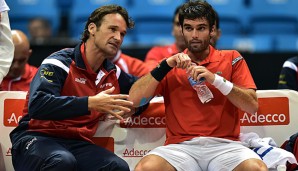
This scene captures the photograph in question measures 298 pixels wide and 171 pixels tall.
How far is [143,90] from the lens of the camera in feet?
16.0

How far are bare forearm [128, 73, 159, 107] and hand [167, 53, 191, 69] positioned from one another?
196 mm

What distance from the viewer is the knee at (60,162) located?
445cm

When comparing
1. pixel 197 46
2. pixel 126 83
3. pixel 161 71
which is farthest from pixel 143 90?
pixel 197 46

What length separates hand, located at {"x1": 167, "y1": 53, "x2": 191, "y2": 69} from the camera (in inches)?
184

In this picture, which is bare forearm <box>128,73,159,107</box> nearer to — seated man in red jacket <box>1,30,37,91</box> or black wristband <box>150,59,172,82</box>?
black wristband <box>150,59,172,82</box>

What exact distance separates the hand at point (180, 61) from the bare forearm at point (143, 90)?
0.20 m

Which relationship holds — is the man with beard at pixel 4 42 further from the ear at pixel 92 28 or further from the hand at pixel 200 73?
the hand at pixel 200 73

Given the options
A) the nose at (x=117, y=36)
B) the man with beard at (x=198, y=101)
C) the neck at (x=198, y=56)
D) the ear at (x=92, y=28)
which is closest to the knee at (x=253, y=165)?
the man with beard at (x=198, y=101)

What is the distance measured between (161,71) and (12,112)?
138cm

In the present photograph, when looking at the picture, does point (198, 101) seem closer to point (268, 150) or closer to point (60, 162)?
→ point (268, 150)

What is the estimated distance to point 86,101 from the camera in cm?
452

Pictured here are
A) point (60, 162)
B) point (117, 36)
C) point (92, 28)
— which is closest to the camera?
point (60, 162)

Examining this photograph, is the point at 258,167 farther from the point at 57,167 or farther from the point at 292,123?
the point at 57,167

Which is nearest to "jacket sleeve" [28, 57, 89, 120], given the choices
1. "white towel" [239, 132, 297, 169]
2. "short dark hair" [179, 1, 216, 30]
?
"short dark hair" [179, 1, 216, 30]
